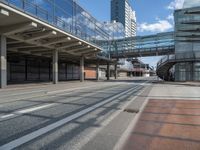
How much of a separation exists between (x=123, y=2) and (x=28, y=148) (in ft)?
562

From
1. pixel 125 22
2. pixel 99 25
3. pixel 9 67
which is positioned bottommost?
pixel 9 67

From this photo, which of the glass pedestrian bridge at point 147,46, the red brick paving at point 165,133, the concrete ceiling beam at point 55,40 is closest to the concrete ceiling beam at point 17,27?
the concrete ceiling beam at point 55,40

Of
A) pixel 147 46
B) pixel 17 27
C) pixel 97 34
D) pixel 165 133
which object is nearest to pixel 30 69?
pixel 97 34

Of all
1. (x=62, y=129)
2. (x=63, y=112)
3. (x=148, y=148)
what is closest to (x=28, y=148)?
(x=62, y=129)

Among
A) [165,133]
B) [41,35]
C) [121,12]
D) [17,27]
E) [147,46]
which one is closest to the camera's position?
[165,133]

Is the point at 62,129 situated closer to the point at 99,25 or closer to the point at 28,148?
the point at 28,148

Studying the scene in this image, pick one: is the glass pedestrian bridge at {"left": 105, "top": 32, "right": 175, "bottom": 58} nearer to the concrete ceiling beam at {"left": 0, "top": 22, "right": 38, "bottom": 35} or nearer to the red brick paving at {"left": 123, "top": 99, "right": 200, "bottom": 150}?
the concrete ceiling beam at {"left": 0, "top": 22, "right": 38, "bottom": 35}

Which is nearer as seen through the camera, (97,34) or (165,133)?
(165,133)

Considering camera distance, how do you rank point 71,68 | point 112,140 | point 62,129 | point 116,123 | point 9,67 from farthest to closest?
point 71,68, point 9,67, point 116,123, point 62,129, point 112,140

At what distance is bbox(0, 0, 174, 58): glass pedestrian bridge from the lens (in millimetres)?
31328

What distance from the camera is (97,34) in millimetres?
54469

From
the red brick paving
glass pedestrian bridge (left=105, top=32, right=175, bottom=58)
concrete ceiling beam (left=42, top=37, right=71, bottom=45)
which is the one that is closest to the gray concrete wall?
concrete ceiling beam (left=42, top=37, right=71, bottom=45)

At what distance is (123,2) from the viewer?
167 m

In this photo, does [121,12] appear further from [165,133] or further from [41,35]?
[165,133]
